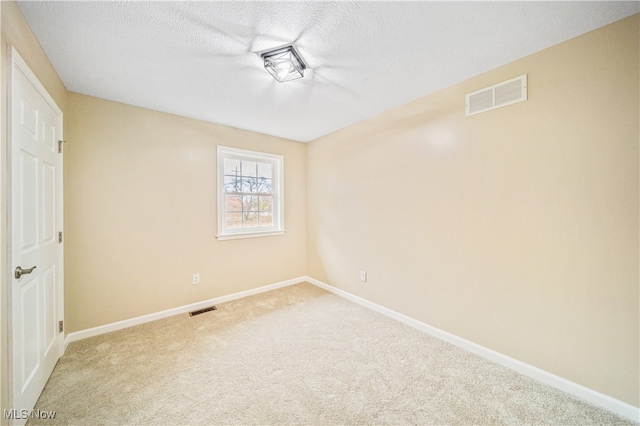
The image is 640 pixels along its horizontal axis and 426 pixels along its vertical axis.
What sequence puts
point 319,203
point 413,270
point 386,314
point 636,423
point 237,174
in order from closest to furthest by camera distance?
1. point 636,423
2. point 413,270
3. point 386,314
4. point 237,174
5. point 319,203

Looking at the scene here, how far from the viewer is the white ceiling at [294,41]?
139 cm

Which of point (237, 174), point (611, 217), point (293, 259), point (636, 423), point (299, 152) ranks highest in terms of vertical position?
point (299, 152)

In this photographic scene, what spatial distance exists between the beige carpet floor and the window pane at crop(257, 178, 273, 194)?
1.95 metres

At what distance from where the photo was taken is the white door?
1.32 meters

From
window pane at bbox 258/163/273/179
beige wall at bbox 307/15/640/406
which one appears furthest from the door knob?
beige wall at bbox 307/15/640/406

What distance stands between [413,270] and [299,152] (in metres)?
2.57

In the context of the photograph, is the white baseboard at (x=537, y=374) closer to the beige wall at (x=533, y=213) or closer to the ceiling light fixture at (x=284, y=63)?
the beige wall at (x=533, y=213)

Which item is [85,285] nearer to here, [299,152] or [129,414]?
[129,414]

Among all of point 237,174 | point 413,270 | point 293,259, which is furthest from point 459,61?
point 293,259

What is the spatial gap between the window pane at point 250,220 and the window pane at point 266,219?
0.32 ft

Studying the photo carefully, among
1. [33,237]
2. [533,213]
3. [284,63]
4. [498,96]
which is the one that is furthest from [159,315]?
[498,96]

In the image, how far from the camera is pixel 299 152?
404 cm

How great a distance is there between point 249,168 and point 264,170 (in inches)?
9.6

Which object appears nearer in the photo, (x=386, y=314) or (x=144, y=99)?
(x=144, y=99)
